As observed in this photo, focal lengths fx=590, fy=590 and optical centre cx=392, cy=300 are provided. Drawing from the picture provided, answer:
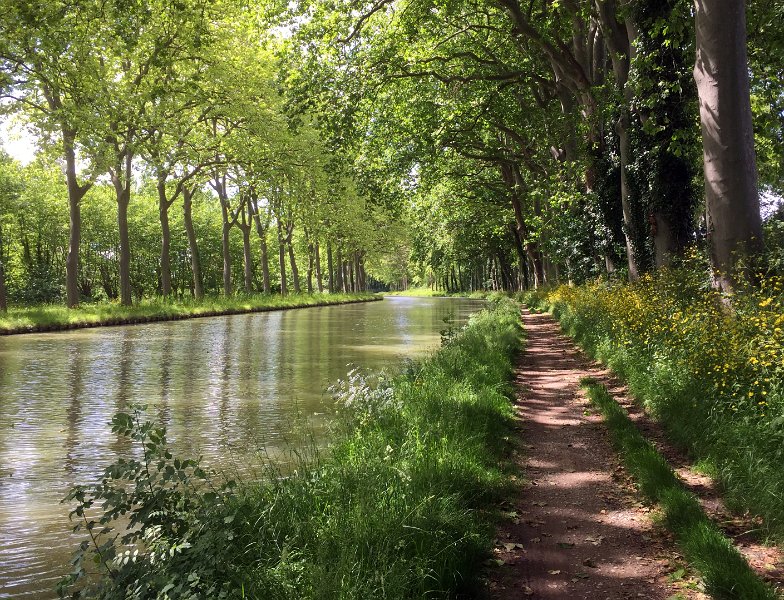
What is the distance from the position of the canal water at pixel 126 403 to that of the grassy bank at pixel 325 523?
714mm

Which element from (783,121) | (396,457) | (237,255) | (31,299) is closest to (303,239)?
(237,255)

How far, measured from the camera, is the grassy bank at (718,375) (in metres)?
4.98

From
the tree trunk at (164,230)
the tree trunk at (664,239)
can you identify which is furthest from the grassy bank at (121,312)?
the tree trunk at (664,239)

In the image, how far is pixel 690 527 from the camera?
4.34m

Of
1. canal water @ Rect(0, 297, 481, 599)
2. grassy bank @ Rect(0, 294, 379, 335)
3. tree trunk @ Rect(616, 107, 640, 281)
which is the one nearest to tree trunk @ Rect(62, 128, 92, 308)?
grassy bank @ Rect(0, 294, 379, 335)

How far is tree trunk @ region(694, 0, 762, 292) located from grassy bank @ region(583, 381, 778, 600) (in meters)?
2.94

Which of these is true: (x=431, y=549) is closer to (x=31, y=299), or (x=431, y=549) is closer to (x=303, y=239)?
(x=31, y=299)

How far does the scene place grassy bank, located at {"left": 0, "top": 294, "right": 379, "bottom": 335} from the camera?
73.8ft

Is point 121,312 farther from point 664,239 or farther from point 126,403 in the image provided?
point 664,239

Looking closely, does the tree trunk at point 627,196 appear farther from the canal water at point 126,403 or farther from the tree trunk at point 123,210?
the tree trunk at point 123,210

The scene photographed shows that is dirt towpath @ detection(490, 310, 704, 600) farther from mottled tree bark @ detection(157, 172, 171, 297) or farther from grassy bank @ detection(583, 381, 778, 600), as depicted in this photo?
mottled tree bark @ detection(157, 172, 171, 297)

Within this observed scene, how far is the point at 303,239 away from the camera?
61906 millimetres

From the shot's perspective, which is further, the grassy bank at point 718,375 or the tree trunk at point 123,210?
the tree trunk at point 123,210

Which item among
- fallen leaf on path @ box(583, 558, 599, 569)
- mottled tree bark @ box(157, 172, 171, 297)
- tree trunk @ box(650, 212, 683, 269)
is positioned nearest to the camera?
fallen leaf on path @ box(583, 558, 599, 569)
